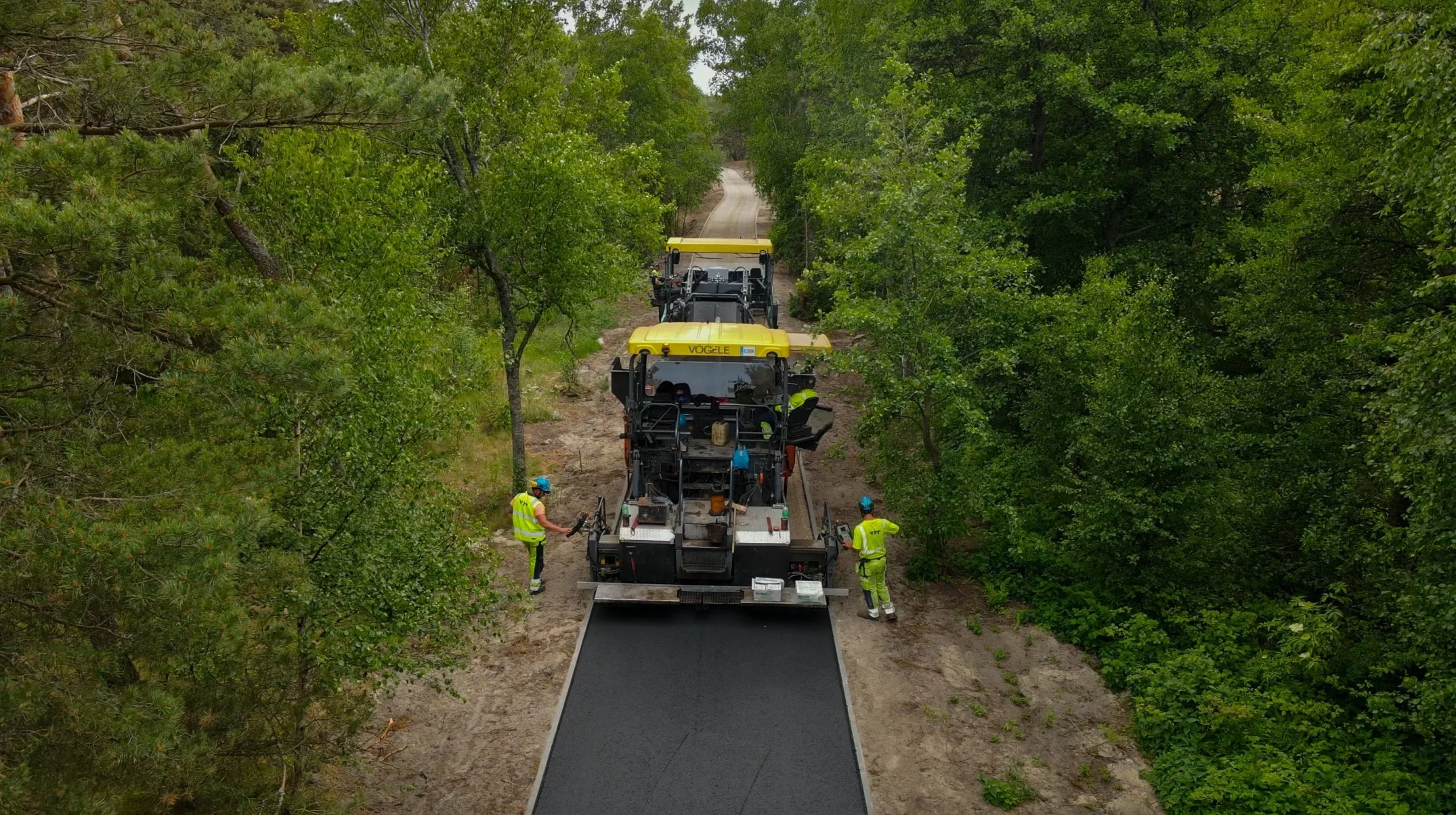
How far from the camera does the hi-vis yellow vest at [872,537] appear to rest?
10.7 metres

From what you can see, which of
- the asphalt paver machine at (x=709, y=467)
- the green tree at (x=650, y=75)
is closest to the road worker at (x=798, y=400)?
the asphalt paver machine at (x=709, y=467)

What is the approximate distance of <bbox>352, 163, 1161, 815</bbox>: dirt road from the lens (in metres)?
7.98

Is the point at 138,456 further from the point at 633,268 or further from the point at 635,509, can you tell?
the point at 633,268

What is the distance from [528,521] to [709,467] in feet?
8.51

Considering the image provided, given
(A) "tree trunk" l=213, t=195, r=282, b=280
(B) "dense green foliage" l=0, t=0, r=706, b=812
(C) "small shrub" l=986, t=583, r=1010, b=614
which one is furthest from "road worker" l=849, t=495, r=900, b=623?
(A) "tree trunk" l=213, t=195, r=282, b=280

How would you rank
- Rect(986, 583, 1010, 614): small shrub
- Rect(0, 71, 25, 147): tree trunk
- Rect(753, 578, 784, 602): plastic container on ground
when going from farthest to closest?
Rect(986, 583, 1010, 614): small shrub < Rect(753, 578, 784, 602): plastic container on ground < Rect(0, 71, 25, 147): tree trunk

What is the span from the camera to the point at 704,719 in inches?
355

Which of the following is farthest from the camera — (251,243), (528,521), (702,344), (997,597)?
(702,344)

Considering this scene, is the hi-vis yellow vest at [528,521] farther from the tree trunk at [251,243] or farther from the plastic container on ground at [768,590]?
the tree trunk at [251,243]

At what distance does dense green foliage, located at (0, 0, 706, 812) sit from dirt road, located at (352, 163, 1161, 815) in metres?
1.28

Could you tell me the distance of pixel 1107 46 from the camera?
55.4 ft

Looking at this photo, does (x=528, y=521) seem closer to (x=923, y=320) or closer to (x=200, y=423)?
(x=200, y=423)

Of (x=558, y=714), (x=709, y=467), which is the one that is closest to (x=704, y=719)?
(x=558, y=714)

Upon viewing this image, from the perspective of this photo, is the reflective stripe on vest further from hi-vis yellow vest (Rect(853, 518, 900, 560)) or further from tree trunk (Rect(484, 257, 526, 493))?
tree trunk (Rect(484, 257, 526, 493))
